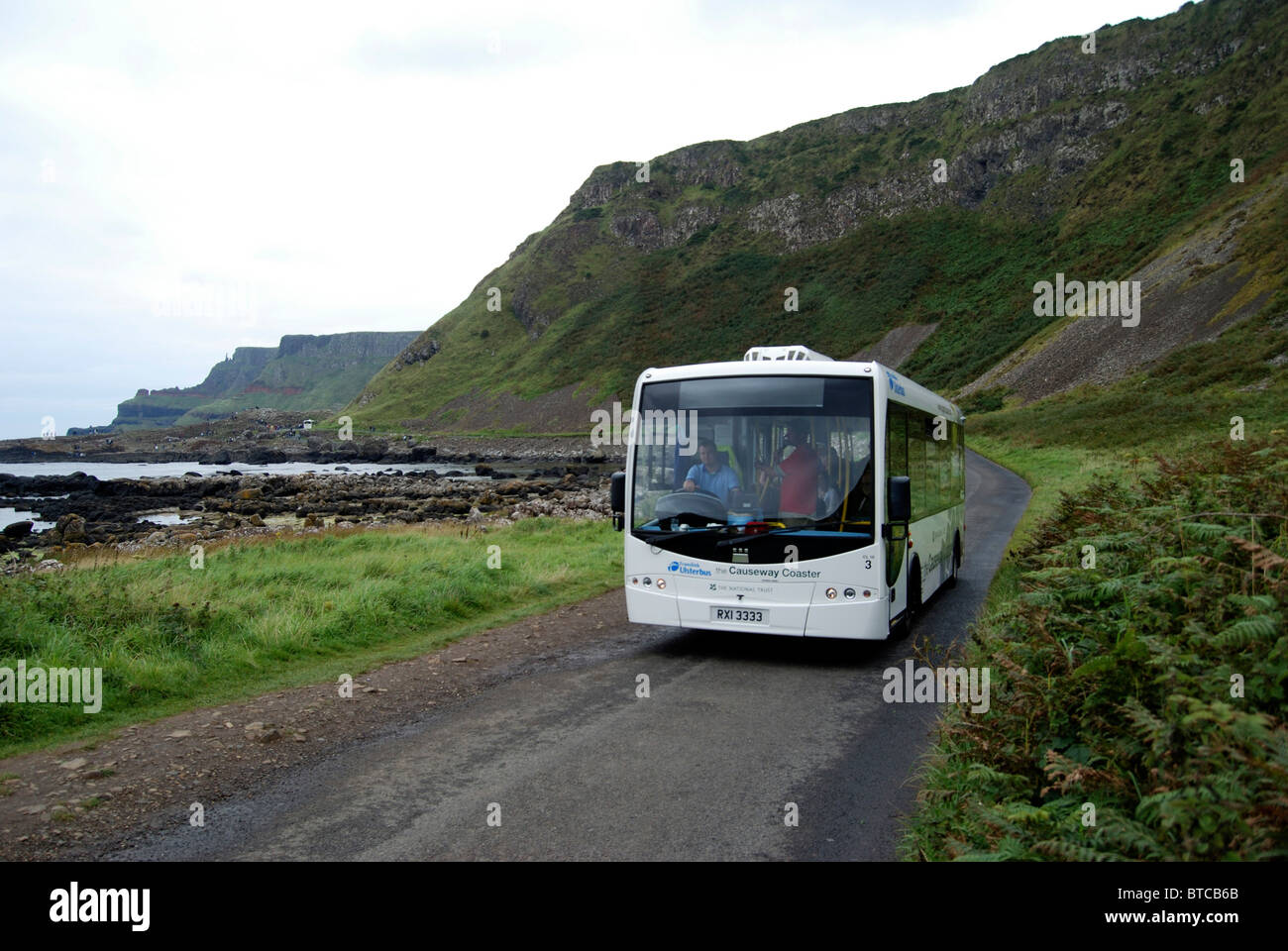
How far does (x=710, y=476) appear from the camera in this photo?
10.1m

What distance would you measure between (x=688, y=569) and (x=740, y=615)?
82 centimetres

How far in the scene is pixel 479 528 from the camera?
24.2 meters

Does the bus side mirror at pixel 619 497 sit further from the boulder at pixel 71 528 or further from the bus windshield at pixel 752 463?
the boulder at pixel 71 528

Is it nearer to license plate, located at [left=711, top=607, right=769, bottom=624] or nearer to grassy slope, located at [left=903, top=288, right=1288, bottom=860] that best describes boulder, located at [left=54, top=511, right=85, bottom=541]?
license plate, located at [left=711, top=607, right=769, bottom=624]

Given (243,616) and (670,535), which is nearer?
(670,535)

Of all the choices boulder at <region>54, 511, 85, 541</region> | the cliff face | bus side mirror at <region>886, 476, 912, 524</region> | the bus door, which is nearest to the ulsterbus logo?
the bus door

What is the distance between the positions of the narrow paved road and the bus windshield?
156 cm

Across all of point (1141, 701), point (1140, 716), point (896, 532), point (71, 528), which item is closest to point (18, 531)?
point (71, 528)

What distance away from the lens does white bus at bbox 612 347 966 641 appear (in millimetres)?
9258

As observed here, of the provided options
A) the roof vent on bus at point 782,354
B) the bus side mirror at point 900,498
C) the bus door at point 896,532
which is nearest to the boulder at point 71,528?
the roof vent on bus at point 782,354

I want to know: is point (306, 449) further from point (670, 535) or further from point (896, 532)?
point (896, 532)

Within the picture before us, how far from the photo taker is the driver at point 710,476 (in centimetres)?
999
